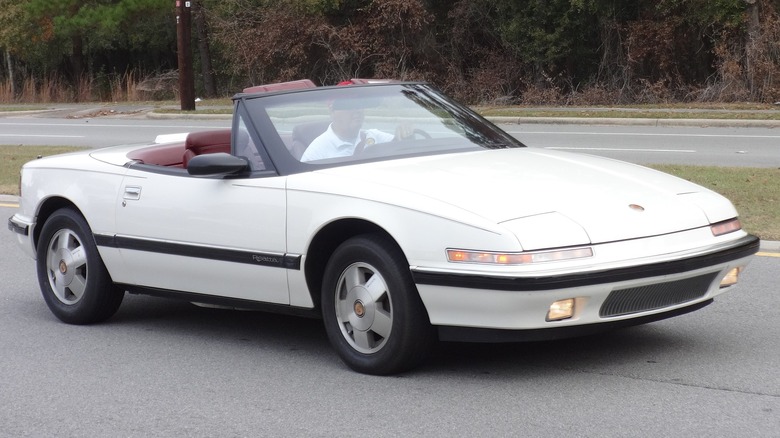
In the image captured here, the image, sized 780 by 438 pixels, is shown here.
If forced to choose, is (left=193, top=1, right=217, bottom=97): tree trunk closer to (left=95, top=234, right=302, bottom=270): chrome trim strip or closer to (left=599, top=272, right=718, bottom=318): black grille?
(left=95, top=234, right=302, bottom=270): chrome trim strip

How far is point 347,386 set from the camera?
5387 millimetres

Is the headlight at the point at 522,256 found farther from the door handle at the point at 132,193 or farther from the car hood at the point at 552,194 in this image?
the door handle at the point at 132,193

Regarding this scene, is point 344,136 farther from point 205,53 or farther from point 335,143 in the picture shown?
point 205,53

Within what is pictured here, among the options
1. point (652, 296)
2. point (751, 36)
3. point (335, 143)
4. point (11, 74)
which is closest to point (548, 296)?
point (652, 296)

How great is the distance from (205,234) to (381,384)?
4.36ft

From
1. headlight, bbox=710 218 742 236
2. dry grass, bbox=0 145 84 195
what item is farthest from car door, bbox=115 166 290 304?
dry grass, bbox=0 145 84 195

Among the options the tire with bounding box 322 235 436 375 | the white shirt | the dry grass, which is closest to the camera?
the tire with bounding box 322 235 436 375

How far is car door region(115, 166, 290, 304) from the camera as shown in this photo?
19.0 feet

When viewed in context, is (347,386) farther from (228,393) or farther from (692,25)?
(692,25)

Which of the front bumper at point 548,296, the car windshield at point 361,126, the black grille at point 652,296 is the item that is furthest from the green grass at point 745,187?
the front bumper at point 548,296

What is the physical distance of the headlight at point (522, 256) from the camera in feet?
16.0

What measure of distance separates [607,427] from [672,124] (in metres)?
18.2

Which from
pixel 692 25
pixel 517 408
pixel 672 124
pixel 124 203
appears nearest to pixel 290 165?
pixel 124 203

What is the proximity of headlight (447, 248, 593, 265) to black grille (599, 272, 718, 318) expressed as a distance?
25 cm
